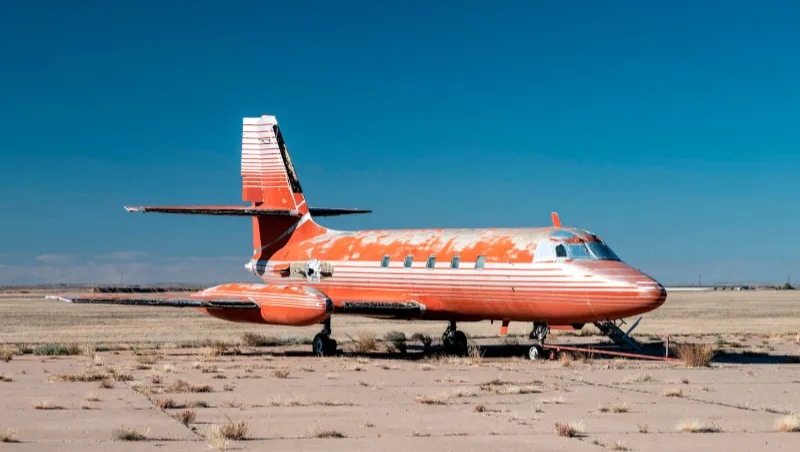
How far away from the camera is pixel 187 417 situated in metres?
14.8

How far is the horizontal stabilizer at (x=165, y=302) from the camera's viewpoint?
89.3 feet

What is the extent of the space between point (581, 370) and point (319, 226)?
1322cm

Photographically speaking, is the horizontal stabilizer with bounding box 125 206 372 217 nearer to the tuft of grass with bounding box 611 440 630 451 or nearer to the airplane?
the airplane

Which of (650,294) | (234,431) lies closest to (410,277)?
(650,294)

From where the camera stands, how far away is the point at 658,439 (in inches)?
531

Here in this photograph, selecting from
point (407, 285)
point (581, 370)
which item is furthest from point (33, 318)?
point (581, 370)

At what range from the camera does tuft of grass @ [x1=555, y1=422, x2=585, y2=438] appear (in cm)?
1369

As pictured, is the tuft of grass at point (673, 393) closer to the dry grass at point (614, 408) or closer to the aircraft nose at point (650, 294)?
the dry grass at point (614, 408)

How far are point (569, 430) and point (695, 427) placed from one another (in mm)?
1845

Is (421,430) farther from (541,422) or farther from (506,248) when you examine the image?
(506,248)

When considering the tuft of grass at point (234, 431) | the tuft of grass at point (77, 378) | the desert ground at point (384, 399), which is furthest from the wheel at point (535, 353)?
the tuft of grass at point (234, 431)

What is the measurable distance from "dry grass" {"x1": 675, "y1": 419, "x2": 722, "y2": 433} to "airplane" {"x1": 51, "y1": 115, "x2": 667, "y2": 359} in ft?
31.6

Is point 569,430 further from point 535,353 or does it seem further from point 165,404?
point 535,353

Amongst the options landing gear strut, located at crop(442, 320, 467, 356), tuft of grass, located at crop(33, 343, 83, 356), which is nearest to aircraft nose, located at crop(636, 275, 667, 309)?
landing gear strut, located at crop(442, 320, 467, 356)
